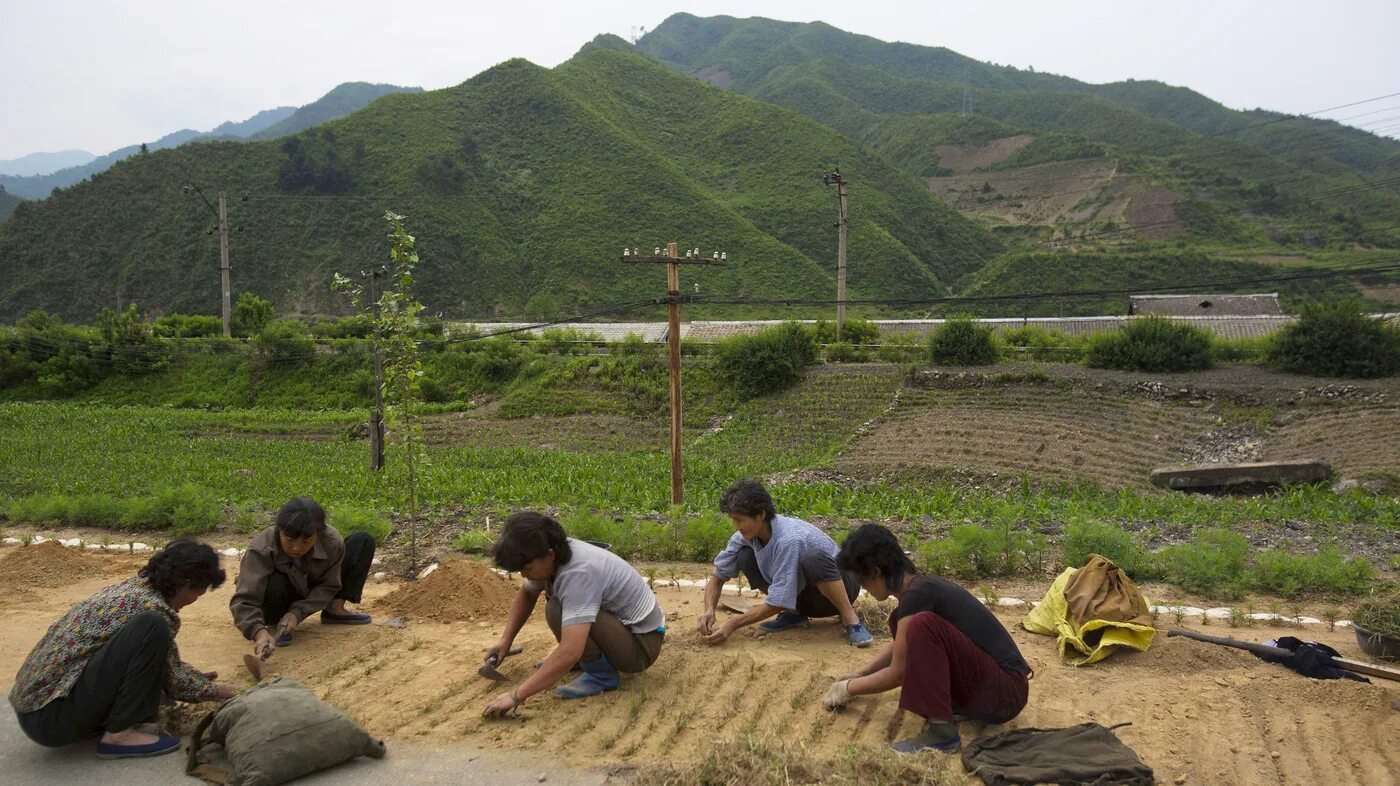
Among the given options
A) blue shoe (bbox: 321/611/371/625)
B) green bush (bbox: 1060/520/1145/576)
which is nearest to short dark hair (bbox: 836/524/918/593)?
blue shoe (bbox: 321/611/371/625)

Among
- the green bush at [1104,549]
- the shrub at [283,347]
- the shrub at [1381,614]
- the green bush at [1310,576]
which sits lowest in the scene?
the green bush at [1310,576]

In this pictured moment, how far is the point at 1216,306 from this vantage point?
127ft

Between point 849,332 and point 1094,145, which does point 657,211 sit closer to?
point 849,332

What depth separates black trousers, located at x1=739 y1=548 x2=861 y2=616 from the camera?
5.54 meters

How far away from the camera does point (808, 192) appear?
212 ft

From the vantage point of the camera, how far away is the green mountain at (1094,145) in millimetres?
62219

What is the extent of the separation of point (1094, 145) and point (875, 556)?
259 feet

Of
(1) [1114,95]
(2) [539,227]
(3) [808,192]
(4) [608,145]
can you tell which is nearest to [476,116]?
(4) [608,145]

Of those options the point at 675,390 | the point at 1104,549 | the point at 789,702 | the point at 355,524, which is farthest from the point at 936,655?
the point at 675,390

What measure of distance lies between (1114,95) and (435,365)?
425 ft

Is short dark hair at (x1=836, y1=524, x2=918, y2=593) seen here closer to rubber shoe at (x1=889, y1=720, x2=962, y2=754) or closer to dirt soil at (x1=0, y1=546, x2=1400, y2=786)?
rubber shoe at (x1=889, y1=720, x2=962, y2=754)

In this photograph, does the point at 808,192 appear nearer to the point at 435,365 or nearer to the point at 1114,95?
the point at 435,365

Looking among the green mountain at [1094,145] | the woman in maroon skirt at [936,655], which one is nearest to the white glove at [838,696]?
the woman in maroon skirt at [936,655]

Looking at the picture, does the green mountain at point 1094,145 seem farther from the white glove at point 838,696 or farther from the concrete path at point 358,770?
the concrete path at point 358,770
